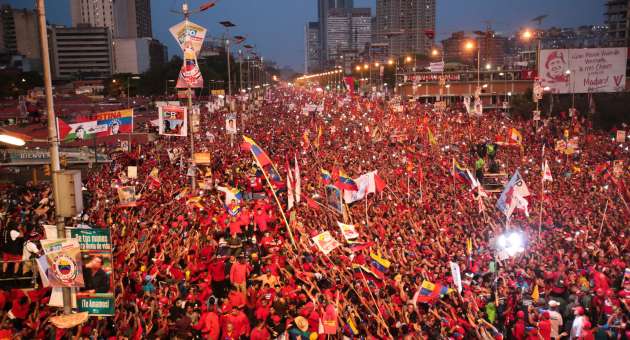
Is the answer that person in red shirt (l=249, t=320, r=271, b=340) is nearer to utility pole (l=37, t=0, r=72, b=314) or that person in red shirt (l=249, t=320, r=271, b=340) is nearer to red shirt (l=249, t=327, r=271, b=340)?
red shirt (l=249, t=327, r=271, b=340)

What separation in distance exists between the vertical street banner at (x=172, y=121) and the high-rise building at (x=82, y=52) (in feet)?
483

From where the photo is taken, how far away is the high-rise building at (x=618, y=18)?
91581mm

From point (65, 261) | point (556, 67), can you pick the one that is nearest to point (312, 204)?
point (65, 261)

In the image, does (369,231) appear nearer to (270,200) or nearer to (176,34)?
(270,200)

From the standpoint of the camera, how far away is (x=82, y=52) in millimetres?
155375

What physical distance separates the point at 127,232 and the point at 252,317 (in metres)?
4.96

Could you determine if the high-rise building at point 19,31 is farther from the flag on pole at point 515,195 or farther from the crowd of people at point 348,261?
the flag on pole at point 515,195

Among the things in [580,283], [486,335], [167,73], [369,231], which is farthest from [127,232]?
[167,73]

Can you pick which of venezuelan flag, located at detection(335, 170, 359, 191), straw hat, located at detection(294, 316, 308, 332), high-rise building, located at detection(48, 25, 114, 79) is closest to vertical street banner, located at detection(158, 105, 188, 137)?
venezuelan flag, located at detection(335, 170, 359, 191)

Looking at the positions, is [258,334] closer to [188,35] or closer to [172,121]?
[172,121]

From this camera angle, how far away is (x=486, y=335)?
7.93 m

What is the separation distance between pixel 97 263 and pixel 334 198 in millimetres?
8452

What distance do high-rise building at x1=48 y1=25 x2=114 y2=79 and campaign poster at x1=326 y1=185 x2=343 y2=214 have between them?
152220 millimetres

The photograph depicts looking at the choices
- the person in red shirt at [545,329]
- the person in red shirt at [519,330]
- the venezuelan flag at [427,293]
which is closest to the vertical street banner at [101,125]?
the venezuelan flag at [427,293]
